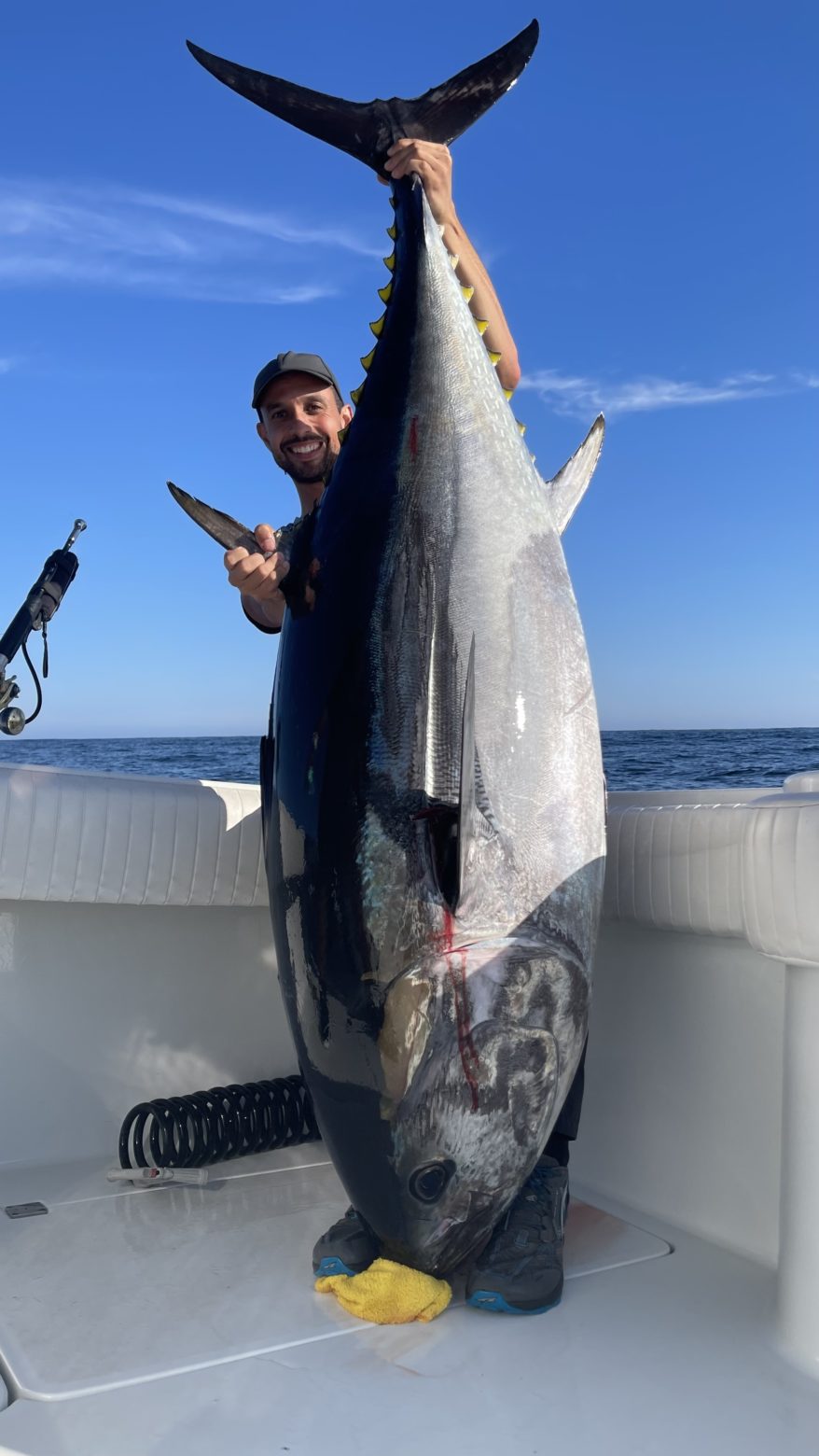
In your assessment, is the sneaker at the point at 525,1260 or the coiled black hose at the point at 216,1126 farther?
the coiled black hose at the point at 216,1126

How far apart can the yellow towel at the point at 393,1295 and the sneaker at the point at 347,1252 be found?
0.16 ft

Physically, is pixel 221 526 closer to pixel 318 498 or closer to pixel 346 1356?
pixel 318 498

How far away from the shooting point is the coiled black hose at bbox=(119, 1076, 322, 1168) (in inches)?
90.6

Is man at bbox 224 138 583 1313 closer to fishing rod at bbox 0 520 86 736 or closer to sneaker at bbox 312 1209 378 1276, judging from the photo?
sneaker at bbox 312 1209 378 1276

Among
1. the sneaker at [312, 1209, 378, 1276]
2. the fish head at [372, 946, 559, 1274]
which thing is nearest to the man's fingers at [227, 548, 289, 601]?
the fish head at [372, 946, 559, 1274]

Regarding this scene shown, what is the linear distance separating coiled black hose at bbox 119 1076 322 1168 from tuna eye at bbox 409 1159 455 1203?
2.64 feet

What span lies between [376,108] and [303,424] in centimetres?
75

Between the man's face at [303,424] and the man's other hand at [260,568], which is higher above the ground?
the man's face at [303,424]

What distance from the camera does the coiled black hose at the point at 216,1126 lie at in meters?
2.30

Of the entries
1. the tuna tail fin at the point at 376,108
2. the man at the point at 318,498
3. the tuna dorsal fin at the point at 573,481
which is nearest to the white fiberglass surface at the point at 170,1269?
the man at the point at 318,498

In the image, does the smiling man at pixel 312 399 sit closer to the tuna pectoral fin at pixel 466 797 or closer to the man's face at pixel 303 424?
the man's face at pixel 303 424

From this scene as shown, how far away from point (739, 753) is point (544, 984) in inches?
1264

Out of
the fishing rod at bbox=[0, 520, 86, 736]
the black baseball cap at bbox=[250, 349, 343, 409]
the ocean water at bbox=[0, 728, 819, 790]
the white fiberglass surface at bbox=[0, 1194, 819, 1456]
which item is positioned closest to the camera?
the white fiberglass surface at bbox=[0, 1194, 819, 1456]

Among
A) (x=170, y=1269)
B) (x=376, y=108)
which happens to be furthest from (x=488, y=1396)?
(x=376, y=108)
